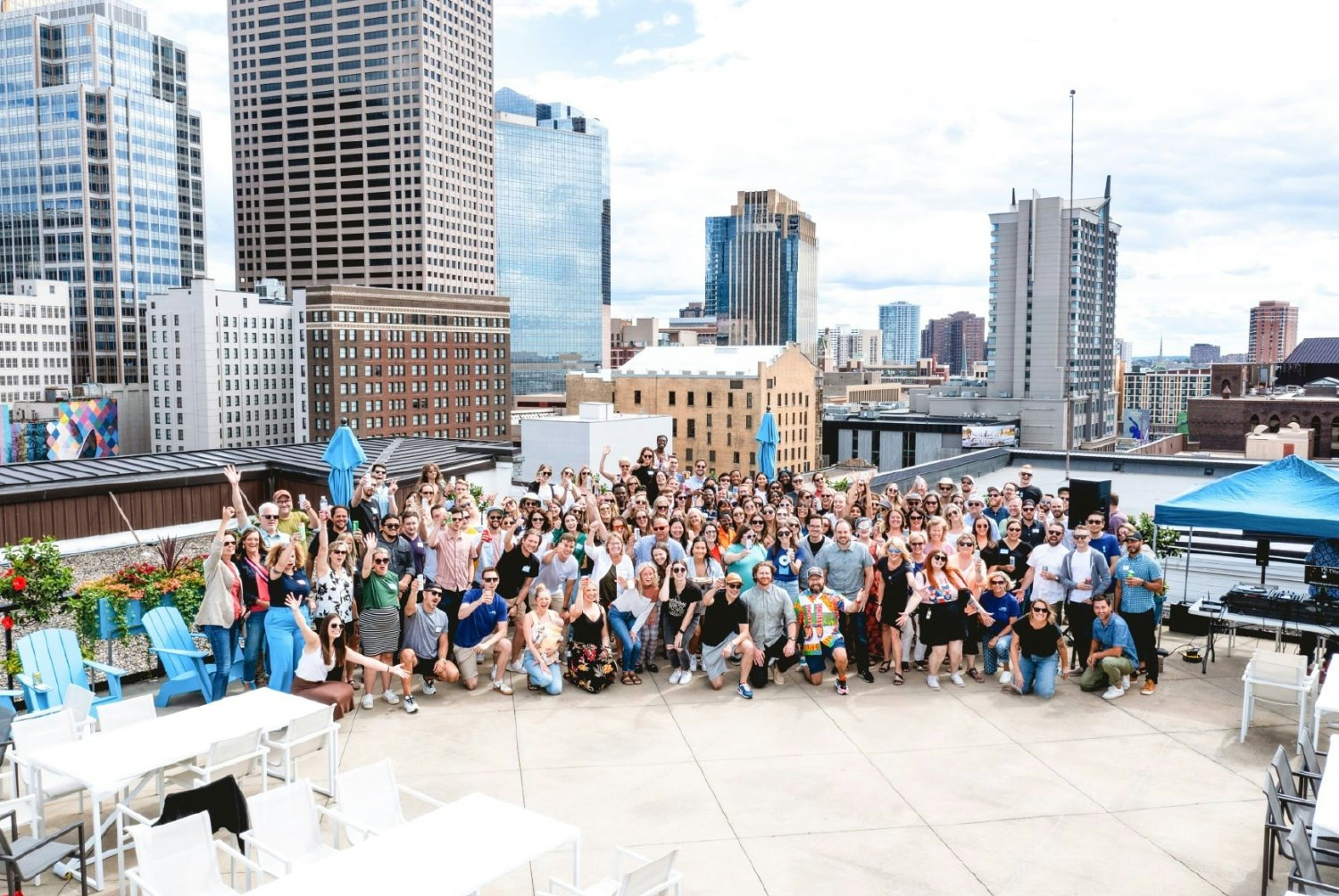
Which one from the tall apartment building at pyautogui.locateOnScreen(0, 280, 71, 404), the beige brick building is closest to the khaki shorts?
the beige brick building

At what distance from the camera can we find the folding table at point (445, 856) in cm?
559

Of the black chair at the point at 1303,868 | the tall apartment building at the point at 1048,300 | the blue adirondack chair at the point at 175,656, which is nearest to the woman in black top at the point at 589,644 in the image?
the blue adirondack chair at the point at 175,656

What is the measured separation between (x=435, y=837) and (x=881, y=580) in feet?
23.3

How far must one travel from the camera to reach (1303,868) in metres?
6.25

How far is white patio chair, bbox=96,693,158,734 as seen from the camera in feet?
26.5

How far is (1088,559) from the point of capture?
1170 cm

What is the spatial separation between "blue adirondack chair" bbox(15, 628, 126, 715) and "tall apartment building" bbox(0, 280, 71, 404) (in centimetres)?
16536

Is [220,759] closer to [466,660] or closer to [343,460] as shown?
[466,660]

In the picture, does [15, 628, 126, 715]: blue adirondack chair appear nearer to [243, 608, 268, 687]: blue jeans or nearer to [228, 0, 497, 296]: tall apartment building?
[243, 608, 268, 687]: blue jeans

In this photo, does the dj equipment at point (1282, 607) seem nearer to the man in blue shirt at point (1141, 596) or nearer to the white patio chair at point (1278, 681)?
the man in blue shirt at point (1141, 596)

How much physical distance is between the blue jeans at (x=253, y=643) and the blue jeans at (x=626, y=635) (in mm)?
3824

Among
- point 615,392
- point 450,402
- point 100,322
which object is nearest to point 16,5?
point 100,322

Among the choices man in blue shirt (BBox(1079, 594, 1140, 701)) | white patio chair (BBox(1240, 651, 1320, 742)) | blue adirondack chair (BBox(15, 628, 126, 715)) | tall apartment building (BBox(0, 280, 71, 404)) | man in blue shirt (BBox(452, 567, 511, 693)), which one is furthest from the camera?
tall apartment building (BBox(0, 280, 71, 404))

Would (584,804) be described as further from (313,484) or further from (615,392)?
(615,392)
